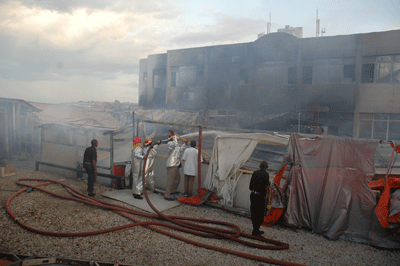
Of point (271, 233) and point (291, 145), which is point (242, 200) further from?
point (291, 145)

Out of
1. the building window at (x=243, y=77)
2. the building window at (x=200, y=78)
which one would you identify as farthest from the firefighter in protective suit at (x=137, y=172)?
the building window at (x=200, y=78)

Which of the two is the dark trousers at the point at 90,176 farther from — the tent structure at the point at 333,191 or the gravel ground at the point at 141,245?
the tent structure at the point at 333,191

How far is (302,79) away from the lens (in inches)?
777

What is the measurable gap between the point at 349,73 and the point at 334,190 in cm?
1603

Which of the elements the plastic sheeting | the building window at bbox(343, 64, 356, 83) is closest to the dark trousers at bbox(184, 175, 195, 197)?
the plastic sheeting

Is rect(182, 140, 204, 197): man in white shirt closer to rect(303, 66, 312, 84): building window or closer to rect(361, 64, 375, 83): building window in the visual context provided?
rect(303, 66, 312, 84): building window

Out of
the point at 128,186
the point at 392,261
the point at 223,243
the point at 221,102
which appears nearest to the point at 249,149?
the point at 223,243

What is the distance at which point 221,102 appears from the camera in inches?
Answer: 916

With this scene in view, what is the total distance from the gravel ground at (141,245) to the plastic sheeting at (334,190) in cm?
26

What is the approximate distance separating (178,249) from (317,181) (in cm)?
320

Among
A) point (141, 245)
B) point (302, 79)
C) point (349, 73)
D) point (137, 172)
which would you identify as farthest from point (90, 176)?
point (349, 73)

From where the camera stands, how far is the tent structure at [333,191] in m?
5.09

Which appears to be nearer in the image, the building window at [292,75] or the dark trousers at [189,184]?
the dark trousers at [189,184]

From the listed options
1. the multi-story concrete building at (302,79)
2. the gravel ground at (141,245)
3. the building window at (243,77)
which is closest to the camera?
the gravel ground at (141,245)
